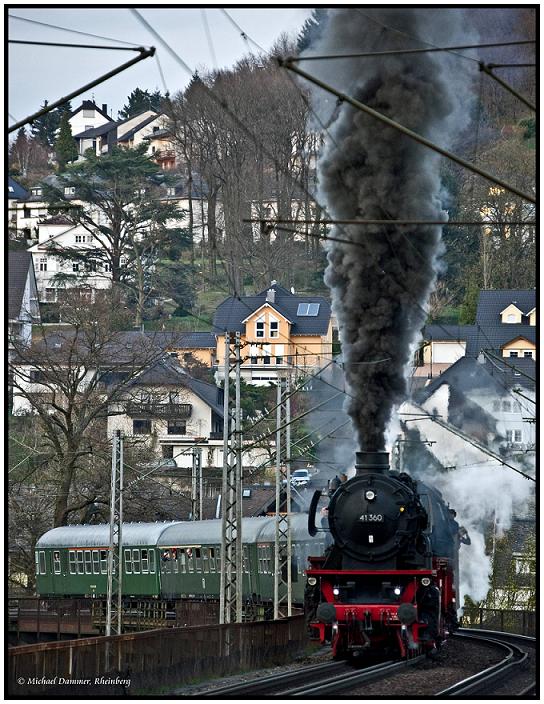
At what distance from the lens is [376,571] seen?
20141 millimetres

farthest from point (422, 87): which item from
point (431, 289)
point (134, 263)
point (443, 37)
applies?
point (134, 263)

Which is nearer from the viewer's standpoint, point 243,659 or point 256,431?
point 243,659

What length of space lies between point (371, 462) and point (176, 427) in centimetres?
4753

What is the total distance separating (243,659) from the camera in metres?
21.7

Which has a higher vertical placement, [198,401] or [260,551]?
[198,401]

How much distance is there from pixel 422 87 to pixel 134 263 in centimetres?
6805

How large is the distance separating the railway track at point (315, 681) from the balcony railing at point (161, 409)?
2986 cm

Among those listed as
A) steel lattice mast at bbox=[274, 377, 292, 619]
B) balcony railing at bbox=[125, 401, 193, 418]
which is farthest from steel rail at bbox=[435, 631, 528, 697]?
balcony railing at bbox=[125, 401, 193, 418]

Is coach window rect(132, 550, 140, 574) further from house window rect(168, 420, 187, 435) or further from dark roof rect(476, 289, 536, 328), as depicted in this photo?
dark roof rect(476, 289, 536, 328)

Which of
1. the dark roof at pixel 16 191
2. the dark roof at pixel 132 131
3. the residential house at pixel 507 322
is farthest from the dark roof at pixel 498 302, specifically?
the dark roof at pixel 132 131

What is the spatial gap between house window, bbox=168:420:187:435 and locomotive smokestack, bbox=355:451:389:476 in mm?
46498

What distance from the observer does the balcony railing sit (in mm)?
50797

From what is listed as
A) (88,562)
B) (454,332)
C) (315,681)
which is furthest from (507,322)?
(315,681)

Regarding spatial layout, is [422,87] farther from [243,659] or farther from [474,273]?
[474,273]
